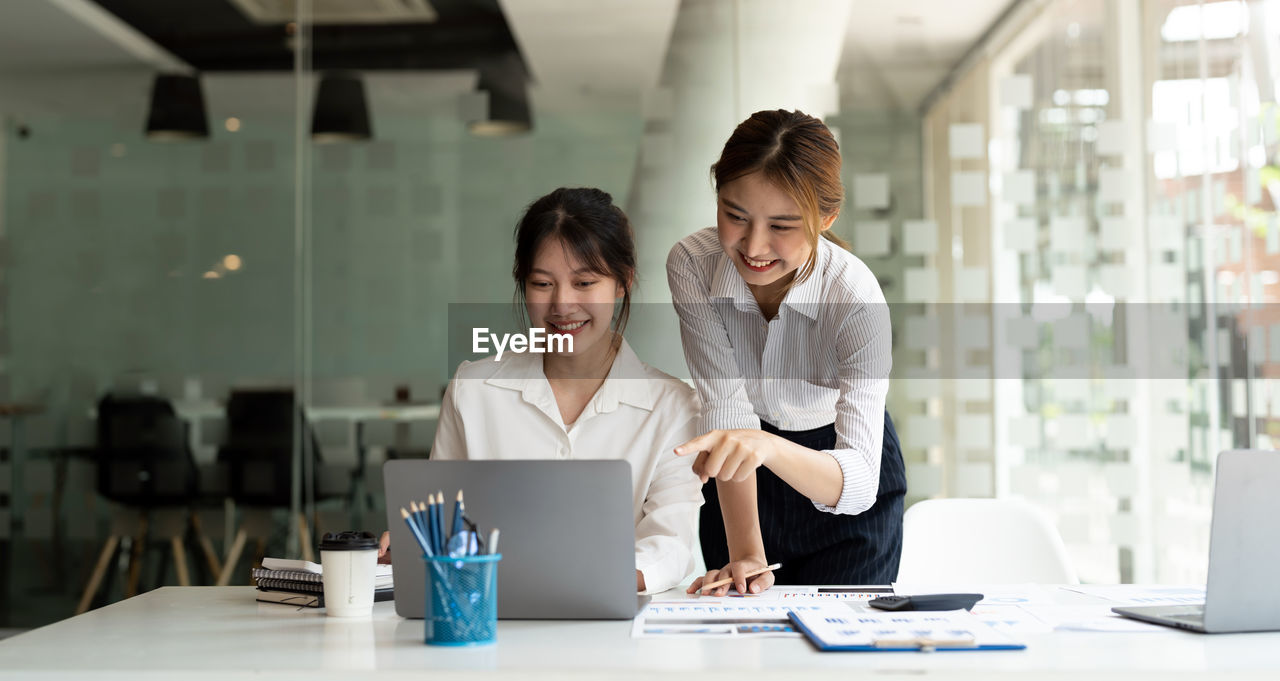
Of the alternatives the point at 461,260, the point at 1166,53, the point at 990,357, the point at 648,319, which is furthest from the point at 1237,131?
the point at 461,260

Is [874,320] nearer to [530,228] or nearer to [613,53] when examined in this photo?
[530,228]

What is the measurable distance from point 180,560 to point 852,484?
9.36 ft

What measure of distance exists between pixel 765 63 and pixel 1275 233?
5.70 ft

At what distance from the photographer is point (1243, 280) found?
3.31m

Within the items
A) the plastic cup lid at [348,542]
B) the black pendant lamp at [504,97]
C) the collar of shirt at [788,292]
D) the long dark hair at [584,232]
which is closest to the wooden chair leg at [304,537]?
the black pendant lamp at [504,97]

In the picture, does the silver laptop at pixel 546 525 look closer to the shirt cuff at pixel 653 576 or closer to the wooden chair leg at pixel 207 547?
the shirt cuff at pixel 653 576

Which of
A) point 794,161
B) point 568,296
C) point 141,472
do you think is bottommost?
point 141,472

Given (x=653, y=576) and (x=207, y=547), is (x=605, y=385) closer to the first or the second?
(x=653, y=576)

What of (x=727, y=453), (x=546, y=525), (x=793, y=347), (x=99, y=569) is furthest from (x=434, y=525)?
(x=99, y=569)

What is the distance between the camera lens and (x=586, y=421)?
1.82 metres

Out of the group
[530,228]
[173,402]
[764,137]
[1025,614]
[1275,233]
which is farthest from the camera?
[173,402]

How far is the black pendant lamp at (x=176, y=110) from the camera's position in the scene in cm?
358

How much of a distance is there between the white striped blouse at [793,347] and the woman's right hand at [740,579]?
188mm

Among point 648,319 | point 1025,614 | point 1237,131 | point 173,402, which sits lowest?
point 1025,614
